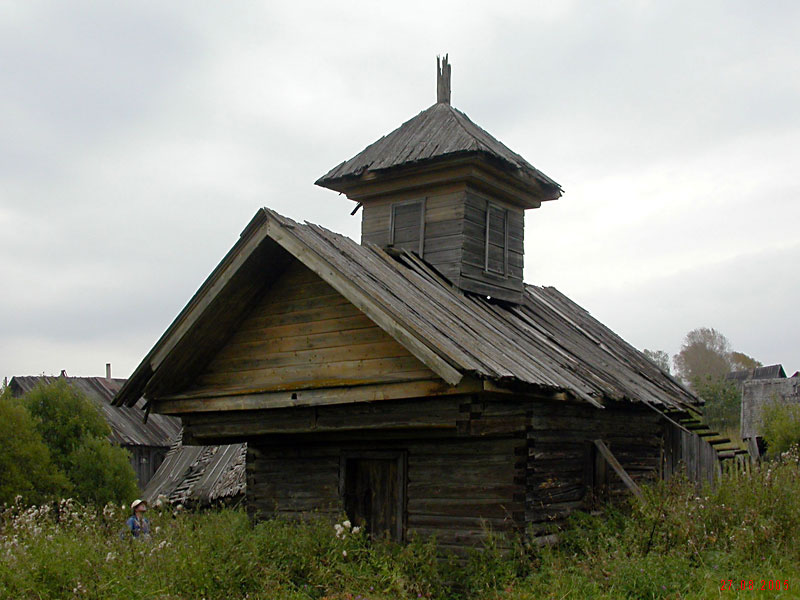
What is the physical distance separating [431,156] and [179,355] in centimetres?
498

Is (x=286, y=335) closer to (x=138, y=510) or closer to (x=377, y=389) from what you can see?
(x=377, y=389)

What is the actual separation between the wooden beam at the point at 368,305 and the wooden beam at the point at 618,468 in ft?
11.4

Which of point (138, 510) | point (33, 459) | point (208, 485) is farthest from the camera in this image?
point (208, 485)

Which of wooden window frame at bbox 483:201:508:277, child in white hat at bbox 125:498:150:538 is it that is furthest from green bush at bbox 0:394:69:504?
wooden window frame at bbox 483:201:508:277

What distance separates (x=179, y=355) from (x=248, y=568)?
3900 mm

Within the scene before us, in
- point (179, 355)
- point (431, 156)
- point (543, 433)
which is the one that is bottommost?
point (543, 433)

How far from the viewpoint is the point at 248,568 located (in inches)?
353

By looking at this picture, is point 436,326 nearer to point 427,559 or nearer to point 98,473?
point 427,559

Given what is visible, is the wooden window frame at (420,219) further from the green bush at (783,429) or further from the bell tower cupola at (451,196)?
the green bush at (783,429)

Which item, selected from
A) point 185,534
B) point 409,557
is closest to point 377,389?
point 409,557

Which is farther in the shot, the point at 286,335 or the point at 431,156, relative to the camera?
the point at 431,156

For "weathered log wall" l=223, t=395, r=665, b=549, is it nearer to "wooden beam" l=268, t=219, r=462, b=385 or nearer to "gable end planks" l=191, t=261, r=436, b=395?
"gable end planks" l=191, t=261, r=436, b=395

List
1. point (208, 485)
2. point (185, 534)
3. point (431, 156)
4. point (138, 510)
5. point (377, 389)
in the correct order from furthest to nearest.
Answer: point (208, 485), point (431, 156), point (138, 510), point (377, 389), point (185, 534)

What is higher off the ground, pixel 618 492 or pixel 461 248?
pixel 461 248
